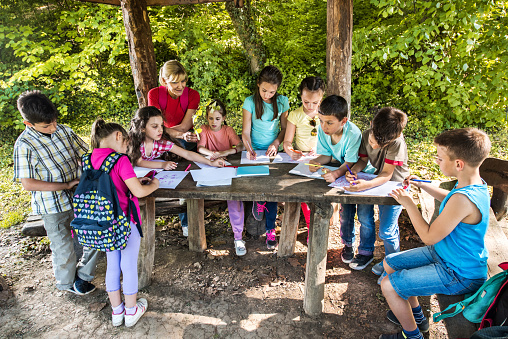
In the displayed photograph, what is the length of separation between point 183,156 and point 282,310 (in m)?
1.72

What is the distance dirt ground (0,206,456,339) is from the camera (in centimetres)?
255

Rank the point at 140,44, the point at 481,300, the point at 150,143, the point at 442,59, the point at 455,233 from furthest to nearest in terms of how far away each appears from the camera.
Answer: the point at 442,59 → the point at 140,44 → the point at 150,143 → the point at 455,233 → the point at 481,300

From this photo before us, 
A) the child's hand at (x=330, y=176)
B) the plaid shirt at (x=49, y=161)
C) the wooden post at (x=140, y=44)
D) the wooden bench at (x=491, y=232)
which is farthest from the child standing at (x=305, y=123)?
the wooden post at (x=140, y=44)

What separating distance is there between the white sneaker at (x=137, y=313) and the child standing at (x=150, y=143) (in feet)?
3.97

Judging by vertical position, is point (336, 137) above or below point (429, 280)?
above

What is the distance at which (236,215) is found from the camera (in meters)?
3.44

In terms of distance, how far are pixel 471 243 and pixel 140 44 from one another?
407 cm

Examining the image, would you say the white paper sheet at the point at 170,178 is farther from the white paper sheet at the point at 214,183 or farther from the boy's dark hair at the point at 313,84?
the boy's dark hair at the point at 313,84

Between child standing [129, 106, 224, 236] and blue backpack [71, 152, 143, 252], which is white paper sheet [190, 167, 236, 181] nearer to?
child standing [129, 106, 224, 236]

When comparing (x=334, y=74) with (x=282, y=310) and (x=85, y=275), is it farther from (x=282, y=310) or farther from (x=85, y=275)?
(x=85, y=275)

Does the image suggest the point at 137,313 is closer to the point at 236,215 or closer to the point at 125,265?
the point at 125,265

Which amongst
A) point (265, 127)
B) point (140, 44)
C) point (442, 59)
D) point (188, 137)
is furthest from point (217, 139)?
point (442, 59)

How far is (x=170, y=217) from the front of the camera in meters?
4.36

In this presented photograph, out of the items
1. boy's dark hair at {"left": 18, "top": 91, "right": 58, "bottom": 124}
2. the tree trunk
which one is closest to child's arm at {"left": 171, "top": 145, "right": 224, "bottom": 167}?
boy's dark hair at {"left": 18, "top": 91, "right": 58, "bottom": 124}
